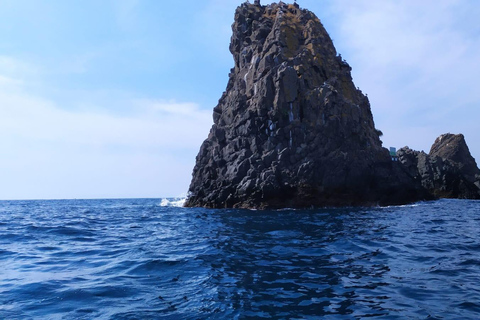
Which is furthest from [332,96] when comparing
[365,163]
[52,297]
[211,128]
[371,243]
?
[52,297]

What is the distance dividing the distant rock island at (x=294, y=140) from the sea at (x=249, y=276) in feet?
67.2

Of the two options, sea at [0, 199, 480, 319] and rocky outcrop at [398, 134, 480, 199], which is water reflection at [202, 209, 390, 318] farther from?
rocky outcrop at [398, 134, 480, 199]

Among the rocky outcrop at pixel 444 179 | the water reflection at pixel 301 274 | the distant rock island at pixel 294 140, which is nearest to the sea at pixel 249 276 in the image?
the water reflection at pixel 301 274

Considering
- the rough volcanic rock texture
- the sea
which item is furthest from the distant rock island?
the sea

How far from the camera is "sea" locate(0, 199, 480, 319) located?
7773 millimetres

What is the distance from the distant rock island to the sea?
67.2ft

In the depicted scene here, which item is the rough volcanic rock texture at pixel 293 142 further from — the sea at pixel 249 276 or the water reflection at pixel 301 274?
the water reflection at pixel 301 274

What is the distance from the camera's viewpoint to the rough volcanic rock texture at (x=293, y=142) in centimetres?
3853

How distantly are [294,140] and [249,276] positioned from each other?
103 ft

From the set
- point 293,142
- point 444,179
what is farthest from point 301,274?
point 444,179

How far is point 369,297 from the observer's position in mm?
8383

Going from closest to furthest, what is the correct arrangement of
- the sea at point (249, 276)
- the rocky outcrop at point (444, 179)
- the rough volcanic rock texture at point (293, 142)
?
the sea at point (249, 276)
the rough volcanic rock texture at point (293, 142)
the rocky outcrop at point (444, 179)

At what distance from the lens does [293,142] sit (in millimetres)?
40906

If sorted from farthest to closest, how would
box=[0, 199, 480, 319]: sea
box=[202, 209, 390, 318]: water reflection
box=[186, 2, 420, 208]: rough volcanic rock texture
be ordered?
box=[186, 2, 420, 208]: rough volcanic rock texture
box=[202, 209, 390, 318]: water reflection
box=[0, 199, 480, 319]: sea
